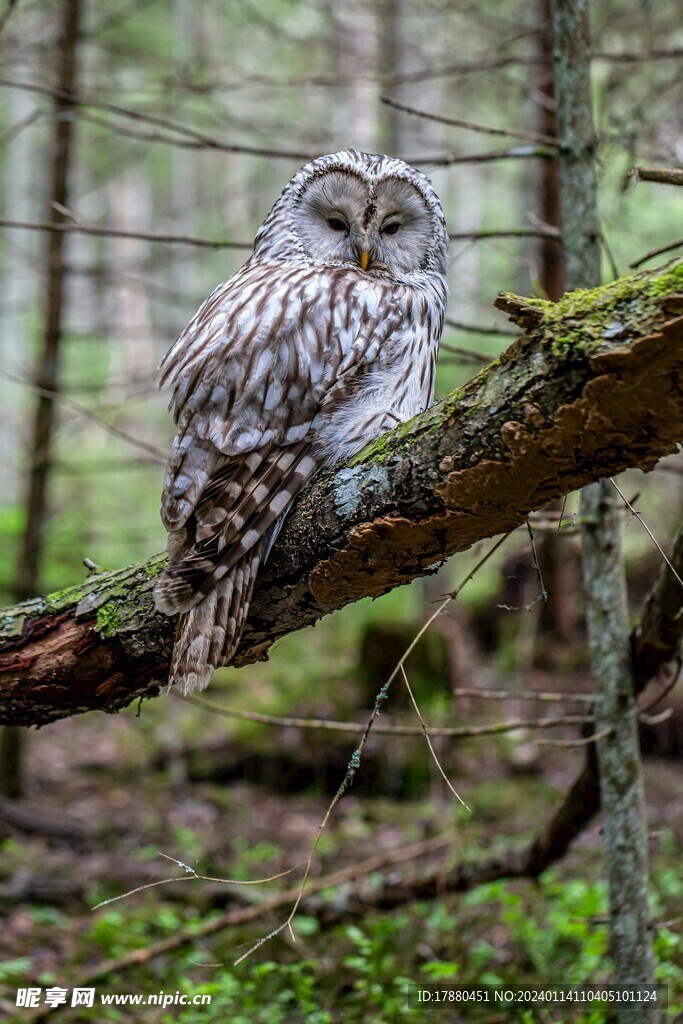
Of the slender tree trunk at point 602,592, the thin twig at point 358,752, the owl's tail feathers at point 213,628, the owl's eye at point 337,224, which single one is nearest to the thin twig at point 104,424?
the owl's tail feathers at point 213,628

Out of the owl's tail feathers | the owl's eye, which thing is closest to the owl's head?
the owl's eye

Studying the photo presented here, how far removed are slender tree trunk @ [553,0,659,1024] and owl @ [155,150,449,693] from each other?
0.66 metres

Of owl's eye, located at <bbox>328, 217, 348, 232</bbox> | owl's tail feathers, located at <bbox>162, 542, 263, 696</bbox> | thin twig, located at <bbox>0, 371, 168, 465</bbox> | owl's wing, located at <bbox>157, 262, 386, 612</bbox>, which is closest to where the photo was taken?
owl's tail feathers, located at <bbox>162, 542, 263, 696</bbox>

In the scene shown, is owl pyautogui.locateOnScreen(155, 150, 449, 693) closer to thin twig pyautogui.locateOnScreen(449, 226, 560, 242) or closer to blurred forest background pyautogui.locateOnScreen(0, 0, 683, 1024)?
thin twig pyautogui.locateOnScreen(449, 226, 560, 242)

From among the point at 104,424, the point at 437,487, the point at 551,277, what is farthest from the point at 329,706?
the point at 437,487

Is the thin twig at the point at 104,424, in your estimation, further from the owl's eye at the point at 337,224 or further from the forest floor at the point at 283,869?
the forest floor at the point at 283,869

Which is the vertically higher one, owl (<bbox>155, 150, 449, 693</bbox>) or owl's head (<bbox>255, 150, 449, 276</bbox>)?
owl's head (<bbox>255, 150, 449, 276</bbox>)

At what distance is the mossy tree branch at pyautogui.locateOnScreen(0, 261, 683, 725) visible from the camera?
5.65ft

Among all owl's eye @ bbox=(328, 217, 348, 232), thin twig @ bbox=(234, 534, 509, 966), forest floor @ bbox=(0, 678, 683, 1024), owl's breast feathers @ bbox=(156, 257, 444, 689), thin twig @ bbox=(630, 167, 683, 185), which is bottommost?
forest floor @ bbox=(0, 678, 683, 1024)

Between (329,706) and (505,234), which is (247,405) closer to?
(505,234)

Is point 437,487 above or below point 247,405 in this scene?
below

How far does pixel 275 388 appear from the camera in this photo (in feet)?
9.79

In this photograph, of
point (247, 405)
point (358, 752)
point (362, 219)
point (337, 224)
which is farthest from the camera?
point (337, 224)

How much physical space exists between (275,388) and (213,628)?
86cm
